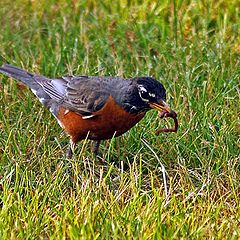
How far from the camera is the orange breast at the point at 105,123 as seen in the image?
205 inches

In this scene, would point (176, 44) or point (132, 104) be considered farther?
point (176, 44)

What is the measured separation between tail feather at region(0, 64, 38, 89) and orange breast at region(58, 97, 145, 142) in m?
0.69

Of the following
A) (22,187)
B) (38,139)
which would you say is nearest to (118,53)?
(38,139)

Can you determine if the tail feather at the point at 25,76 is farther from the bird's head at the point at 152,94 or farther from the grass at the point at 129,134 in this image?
the bird's head at the point at 152,94

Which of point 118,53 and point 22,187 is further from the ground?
point 22,187

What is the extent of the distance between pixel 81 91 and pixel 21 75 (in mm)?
→ 639

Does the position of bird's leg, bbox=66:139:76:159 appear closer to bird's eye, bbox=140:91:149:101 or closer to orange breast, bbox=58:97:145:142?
orange breast, bbox=58:97:145:142

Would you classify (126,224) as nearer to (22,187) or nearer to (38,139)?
(22,187)

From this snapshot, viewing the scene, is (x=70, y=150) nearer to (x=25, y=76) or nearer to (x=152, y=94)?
(x=152, y=94)

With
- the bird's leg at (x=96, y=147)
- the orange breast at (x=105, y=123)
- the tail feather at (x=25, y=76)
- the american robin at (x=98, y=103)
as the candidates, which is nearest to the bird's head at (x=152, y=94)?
the american robin at (x=98, y=103)

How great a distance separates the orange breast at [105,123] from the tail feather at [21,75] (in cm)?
69

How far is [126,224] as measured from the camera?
4.30 metres

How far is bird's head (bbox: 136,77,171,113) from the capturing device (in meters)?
5.05

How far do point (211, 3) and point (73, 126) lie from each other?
242 centimetres
